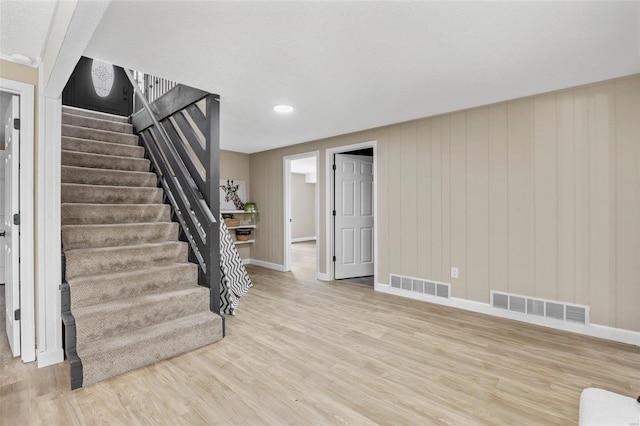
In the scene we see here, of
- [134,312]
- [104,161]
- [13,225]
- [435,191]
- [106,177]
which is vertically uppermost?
[104,161]

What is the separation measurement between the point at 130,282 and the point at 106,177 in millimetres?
1557

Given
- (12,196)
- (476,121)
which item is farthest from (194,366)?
(476,121)

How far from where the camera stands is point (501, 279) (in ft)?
10.9

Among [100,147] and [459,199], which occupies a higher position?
[100,147]

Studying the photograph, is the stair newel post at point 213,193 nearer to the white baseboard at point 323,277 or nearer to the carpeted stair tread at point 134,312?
the carpeted stair tread at point 134,312

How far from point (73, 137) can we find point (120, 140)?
501 millimetres

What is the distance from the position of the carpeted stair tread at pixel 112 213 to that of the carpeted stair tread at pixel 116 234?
196mm

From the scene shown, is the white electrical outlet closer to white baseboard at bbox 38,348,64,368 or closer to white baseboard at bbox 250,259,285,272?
white baseboard at bbox 250,259,285,272

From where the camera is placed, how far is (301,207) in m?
10.9

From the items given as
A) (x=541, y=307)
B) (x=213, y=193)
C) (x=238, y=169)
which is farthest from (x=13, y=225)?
(x=541, y=307)

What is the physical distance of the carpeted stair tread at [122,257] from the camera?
2531 millimetres

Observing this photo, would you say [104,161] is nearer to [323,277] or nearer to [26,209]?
[26,209]

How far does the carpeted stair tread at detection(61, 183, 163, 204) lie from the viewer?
3121 mm

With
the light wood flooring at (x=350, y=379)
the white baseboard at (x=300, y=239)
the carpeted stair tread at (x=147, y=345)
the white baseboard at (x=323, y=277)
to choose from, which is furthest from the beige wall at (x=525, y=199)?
the white baseboard at (x=300, y=239)
